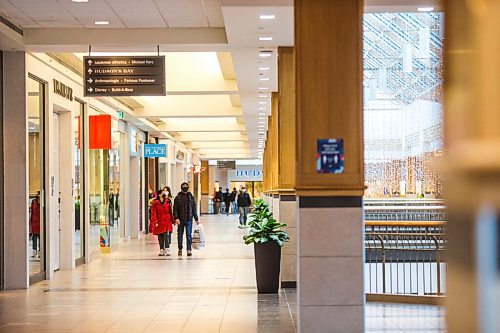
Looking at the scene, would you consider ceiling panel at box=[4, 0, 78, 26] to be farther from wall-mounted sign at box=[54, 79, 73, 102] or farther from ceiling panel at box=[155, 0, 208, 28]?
wall-mounted sign at box=[54, 79, 73, 102]

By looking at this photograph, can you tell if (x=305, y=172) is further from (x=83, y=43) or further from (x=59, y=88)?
Answer: (x=59, y=88)

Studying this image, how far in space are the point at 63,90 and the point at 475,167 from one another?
14.1 m

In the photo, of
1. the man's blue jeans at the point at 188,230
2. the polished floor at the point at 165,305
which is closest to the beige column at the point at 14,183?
the polished floor at the point at 165,305

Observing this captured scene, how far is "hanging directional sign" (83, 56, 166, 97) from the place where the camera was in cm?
1241

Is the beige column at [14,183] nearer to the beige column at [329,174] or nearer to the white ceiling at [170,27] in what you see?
the white ceiling at [170,27]

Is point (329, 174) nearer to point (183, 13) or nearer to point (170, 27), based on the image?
point (183, 13)

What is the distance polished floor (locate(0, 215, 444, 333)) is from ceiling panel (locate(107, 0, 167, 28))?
384 centimetres

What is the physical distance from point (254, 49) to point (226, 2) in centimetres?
300

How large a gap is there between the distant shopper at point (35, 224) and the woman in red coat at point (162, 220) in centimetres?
498

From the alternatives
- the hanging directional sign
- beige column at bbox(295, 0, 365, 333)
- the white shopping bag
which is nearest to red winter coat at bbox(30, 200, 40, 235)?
the hanging directional sign

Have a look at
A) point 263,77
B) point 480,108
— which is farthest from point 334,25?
point 263,77

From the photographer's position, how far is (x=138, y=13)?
34.0 feet

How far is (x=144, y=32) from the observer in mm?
11438

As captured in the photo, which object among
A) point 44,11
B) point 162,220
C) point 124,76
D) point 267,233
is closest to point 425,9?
point 267,233
